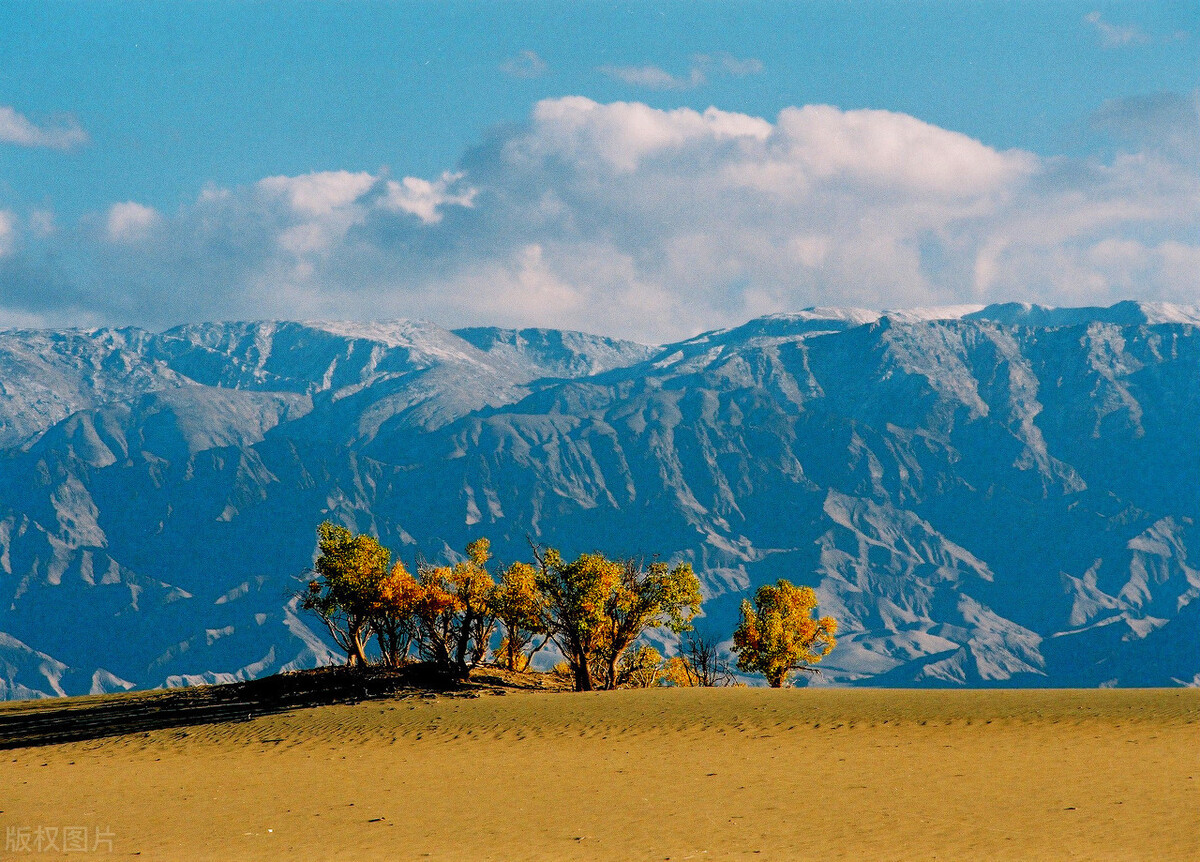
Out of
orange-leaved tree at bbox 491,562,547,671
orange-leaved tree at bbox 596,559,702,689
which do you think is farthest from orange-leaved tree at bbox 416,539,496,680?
orange-leaved tree at bbox 596,559,702,689

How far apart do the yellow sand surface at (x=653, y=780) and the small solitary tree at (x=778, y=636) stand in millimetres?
24560

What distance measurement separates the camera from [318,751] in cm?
5459

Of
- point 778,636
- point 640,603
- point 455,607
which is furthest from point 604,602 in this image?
point 778,636

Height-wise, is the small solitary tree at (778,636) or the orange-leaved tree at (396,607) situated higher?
the orange-leaved tree at (396,607)

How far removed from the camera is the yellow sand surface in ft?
113

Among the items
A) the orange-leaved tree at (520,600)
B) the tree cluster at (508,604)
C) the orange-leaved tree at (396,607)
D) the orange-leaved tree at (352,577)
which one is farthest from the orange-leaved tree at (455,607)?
the orange-leaved tree at (352,577)

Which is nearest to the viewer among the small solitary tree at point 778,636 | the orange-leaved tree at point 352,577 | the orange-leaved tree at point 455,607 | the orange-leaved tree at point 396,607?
the orange-leaved tree at point 455,607

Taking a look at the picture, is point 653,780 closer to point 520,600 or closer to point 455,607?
point 520,600

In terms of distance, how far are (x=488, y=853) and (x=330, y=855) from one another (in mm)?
5024

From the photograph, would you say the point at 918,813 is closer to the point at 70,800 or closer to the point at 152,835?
the point at 152,835

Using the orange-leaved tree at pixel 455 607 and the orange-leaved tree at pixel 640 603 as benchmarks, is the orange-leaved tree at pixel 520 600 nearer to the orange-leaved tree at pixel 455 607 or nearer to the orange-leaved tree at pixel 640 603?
the orange-leaved tree at pixel 455 607

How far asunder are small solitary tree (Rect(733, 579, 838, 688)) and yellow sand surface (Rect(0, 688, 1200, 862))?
24560 mm

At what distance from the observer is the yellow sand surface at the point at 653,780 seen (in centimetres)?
3444

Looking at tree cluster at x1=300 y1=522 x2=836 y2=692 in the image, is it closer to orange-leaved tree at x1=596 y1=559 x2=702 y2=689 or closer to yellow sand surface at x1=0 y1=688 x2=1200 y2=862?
orange-leaved tree at x1=596 y1=559 x2=702 y2=689
